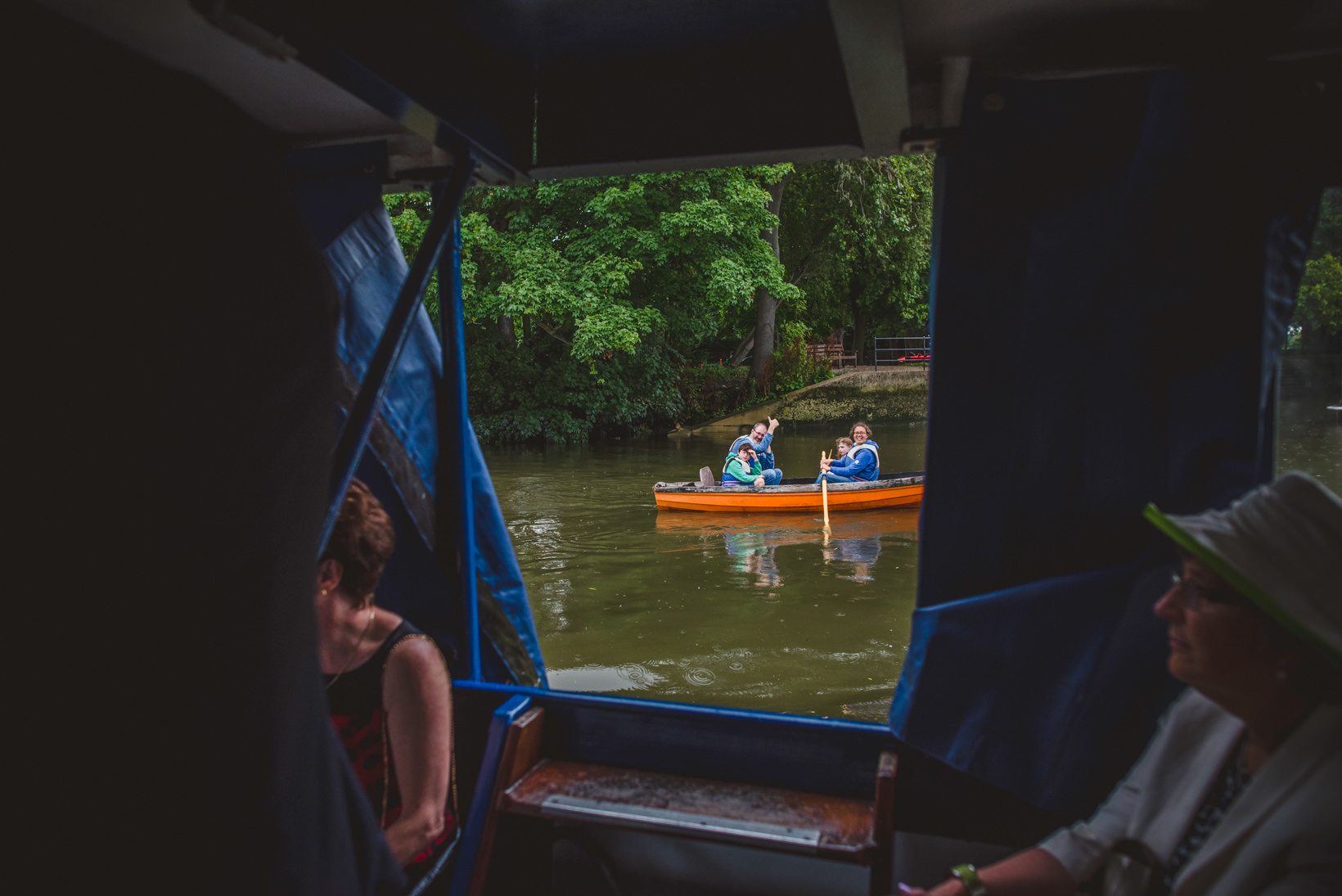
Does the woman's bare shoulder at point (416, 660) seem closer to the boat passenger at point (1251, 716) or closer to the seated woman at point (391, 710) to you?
the seated woman at point (391, 710)

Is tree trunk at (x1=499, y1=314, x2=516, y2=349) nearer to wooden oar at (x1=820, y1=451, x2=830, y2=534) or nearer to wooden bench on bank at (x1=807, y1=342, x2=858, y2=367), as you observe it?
wooden bench on bank at (x1=807, y1=342, x2=858, y2=367)

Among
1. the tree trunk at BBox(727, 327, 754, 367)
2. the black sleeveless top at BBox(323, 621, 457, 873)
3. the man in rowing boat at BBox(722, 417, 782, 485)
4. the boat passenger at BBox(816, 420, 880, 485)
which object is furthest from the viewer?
the tree trunk at BBox(727, 327, 754, 367)

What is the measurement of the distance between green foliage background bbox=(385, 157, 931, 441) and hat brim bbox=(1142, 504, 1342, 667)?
14554 millimetres

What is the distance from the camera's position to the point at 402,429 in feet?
8.87

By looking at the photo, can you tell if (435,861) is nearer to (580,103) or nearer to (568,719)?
(568,719)

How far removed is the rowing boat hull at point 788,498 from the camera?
12797 mm

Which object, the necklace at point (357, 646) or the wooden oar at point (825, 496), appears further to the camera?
the wooden oar at point (825, 496)

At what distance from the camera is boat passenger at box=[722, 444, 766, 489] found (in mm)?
13242

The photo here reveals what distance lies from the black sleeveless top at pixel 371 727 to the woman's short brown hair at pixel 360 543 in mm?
181

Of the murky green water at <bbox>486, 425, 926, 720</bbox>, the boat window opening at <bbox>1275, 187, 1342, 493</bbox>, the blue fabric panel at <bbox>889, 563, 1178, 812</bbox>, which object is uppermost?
the boat window opening at <bbox>1275, 187, 1342, 493</bbox>

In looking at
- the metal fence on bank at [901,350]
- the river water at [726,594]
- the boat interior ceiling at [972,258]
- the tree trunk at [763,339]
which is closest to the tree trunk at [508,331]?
the tree trunk at [763,339]

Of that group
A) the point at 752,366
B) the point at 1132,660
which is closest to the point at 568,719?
the point at 1132,660

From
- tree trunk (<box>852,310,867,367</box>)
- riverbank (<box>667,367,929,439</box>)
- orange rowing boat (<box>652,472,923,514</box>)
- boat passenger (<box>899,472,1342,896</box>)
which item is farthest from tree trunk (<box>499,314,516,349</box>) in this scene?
boat passenger (<box>899,472,1342,896</box>)

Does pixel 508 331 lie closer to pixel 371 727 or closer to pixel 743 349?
pixel 743 349
